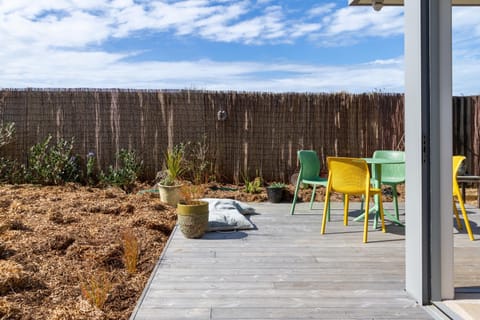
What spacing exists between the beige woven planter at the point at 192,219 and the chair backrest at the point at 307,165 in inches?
61.4

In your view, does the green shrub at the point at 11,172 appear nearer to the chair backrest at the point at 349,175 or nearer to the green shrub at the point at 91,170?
the green shrub at the point at 91,170

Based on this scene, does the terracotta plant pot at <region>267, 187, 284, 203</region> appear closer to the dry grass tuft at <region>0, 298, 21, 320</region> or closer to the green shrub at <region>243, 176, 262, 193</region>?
the green shrub at <region>243, 176, 262, 193</region>

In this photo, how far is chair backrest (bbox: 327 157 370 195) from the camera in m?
3.81

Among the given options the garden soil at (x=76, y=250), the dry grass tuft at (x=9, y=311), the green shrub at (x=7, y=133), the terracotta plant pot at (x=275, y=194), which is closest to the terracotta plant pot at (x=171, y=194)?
the garden soil at (x=76, y=250)

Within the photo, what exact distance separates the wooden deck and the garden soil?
0.19 meters

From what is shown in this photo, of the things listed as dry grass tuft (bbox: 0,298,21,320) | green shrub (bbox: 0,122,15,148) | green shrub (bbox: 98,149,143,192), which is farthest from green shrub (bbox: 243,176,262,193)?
dry grass tuft (bbox: 0,298,21,320)

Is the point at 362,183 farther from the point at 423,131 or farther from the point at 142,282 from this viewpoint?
the point at 142,282

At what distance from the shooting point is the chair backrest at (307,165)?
4.94 m

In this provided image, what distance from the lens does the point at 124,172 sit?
22.7 feet

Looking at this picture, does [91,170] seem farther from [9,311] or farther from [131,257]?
[9,311]

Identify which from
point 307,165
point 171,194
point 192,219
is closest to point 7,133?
point 171,194

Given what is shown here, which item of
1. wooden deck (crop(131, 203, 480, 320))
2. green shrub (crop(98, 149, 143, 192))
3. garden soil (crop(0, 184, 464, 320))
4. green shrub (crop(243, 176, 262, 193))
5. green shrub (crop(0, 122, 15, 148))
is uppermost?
green shrub (crop(0, 122, 15, 148))

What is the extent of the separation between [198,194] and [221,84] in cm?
287

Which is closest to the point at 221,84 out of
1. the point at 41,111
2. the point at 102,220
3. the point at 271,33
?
the point at 271,33
